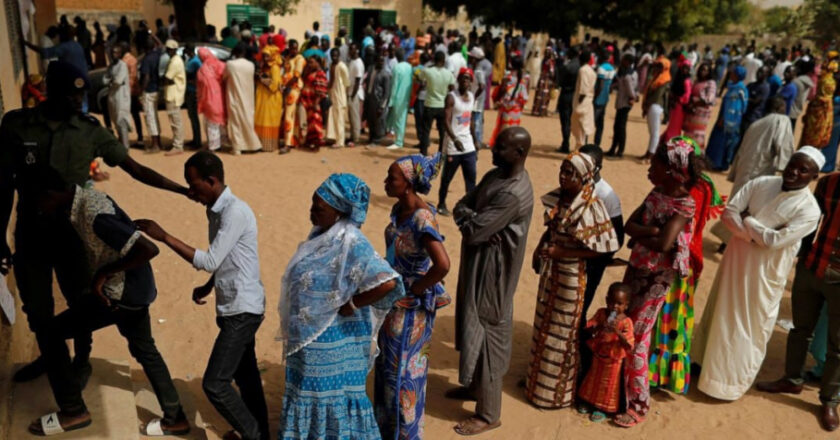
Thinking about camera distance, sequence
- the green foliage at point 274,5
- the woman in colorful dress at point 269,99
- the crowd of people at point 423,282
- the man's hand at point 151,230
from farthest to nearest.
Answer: the green foliage at point 274,5 < the woman in colorful dress at point 269,99 < the crowd of people at point 423,282 < the man's hand at point 151,230

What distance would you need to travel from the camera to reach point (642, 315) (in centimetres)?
444

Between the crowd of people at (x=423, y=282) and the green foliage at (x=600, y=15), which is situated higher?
the green foliage at (x=600, y=15)

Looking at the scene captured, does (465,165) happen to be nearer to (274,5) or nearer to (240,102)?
(240,102)

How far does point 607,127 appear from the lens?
15.8 m

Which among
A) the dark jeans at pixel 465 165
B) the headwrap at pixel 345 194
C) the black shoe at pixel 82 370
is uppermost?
the headwrap at pixel 345 194

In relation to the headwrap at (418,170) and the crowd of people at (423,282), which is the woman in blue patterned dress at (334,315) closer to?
the crowd of people at (423,282)

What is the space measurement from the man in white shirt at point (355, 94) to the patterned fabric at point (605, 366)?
7941mm

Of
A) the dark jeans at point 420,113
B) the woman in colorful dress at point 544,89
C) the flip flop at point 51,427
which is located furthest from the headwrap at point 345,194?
the woman in colorful dress at point 544,89

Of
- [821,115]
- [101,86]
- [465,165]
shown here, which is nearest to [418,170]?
[465,165]

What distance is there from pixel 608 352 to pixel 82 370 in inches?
123

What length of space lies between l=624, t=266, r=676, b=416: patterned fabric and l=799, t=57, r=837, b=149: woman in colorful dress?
24.1 feet

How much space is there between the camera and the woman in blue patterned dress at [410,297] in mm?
3570

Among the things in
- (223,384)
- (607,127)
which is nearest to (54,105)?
(223,384)

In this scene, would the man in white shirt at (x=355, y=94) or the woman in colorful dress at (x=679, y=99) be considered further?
the man in white shirt at (x=355, y=94)
